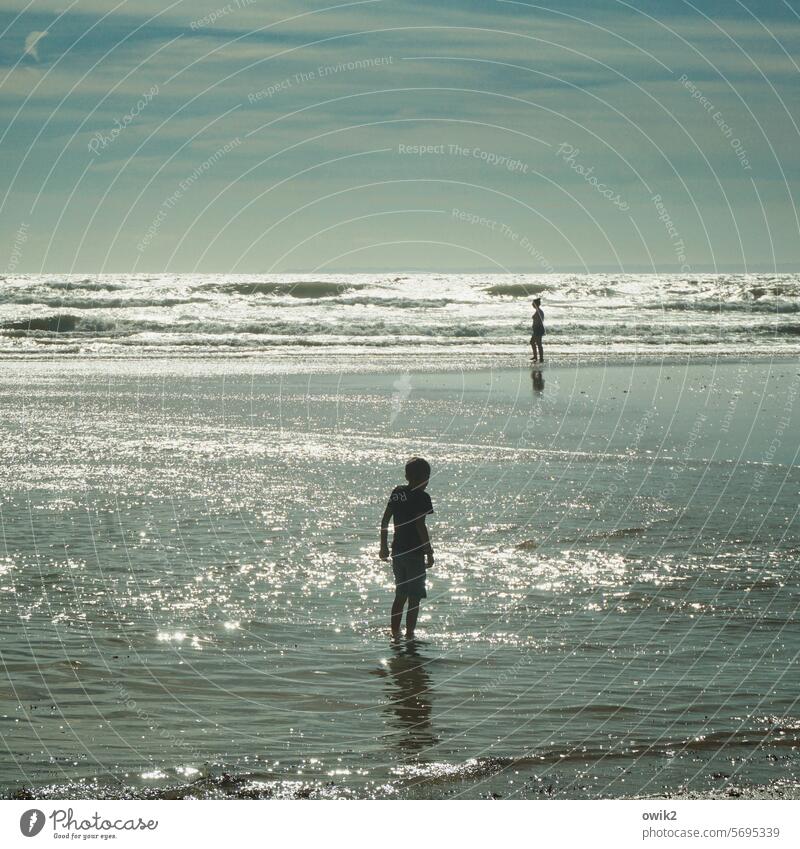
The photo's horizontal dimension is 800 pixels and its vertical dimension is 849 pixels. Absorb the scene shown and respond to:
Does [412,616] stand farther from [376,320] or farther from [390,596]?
[376,320]

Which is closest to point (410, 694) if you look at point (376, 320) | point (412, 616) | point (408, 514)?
point (412, 616)

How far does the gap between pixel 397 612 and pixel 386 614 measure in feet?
2.06

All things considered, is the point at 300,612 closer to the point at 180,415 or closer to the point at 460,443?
the point at 460,443

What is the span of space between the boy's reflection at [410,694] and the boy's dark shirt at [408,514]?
755mm

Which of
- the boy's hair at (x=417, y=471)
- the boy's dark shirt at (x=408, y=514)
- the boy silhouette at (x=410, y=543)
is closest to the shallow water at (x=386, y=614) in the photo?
the boy silhouette at (x=410, y=543)

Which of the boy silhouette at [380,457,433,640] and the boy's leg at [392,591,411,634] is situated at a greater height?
the boy silhouette at [380,457,433,640]

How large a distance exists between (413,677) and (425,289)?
3069 inches

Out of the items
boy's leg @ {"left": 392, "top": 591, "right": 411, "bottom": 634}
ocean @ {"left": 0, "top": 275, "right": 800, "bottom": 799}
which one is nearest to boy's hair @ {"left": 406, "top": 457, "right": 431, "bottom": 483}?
boy's leg @ {"left": 392, "top": 591, "right": 411, "bottom": 634}

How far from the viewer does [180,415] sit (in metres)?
23.1

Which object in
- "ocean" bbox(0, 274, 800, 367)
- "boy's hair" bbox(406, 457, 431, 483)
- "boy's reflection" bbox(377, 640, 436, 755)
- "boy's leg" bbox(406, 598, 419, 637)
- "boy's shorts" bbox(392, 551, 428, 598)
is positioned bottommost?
"boy's reflection" bbox(377, 640, 436, 755)

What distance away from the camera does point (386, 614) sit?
10.0m

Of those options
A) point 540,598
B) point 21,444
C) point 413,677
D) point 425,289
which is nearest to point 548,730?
point 413,677

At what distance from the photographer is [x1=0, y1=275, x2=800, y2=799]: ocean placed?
6910 mm

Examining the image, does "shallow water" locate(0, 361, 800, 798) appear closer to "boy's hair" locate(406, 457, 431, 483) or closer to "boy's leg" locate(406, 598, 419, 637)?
"boy's leg" locate(406, 598, 419, 637)
